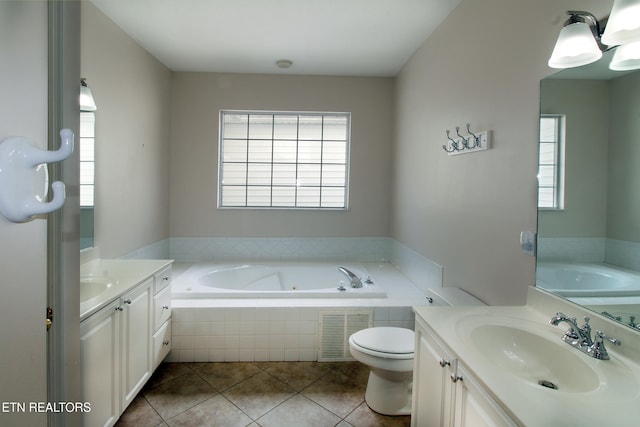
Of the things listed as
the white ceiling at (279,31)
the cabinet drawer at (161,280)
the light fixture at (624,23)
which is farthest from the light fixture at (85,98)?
the light fixture at (624,23)

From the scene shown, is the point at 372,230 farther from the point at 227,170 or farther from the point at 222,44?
the point at 222,44

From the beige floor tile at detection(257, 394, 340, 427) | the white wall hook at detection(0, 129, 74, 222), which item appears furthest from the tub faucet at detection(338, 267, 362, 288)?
the white wall hook at detection(0, 129, 74, 222)

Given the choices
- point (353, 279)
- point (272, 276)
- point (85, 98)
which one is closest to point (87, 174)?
point (85, 98)

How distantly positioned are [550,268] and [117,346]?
6.95 feet

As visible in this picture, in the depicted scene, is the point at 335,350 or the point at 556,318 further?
the point at 335,350

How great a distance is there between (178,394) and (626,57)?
282cm

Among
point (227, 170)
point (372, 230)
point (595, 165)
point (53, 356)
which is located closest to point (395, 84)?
point (372, 230)

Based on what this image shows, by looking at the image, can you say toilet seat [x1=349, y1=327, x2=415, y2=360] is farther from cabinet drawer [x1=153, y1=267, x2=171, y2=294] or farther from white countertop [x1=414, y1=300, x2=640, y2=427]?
cabinet drawer [x1=153, y1=267, x2=171, y2=294]

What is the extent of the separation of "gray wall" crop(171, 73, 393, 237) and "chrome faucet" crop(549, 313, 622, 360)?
278 centimetres

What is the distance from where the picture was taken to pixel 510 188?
1.78 m

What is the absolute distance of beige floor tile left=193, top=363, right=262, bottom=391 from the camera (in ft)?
7.69

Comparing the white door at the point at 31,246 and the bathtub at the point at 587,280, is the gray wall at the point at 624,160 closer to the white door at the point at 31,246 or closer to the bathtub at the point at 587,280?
the bathtub at the point at 587,280

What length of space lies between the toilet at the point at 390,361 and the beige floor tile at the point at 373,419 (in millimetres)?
28

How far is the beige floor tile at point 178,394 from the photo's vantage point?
207 cm
